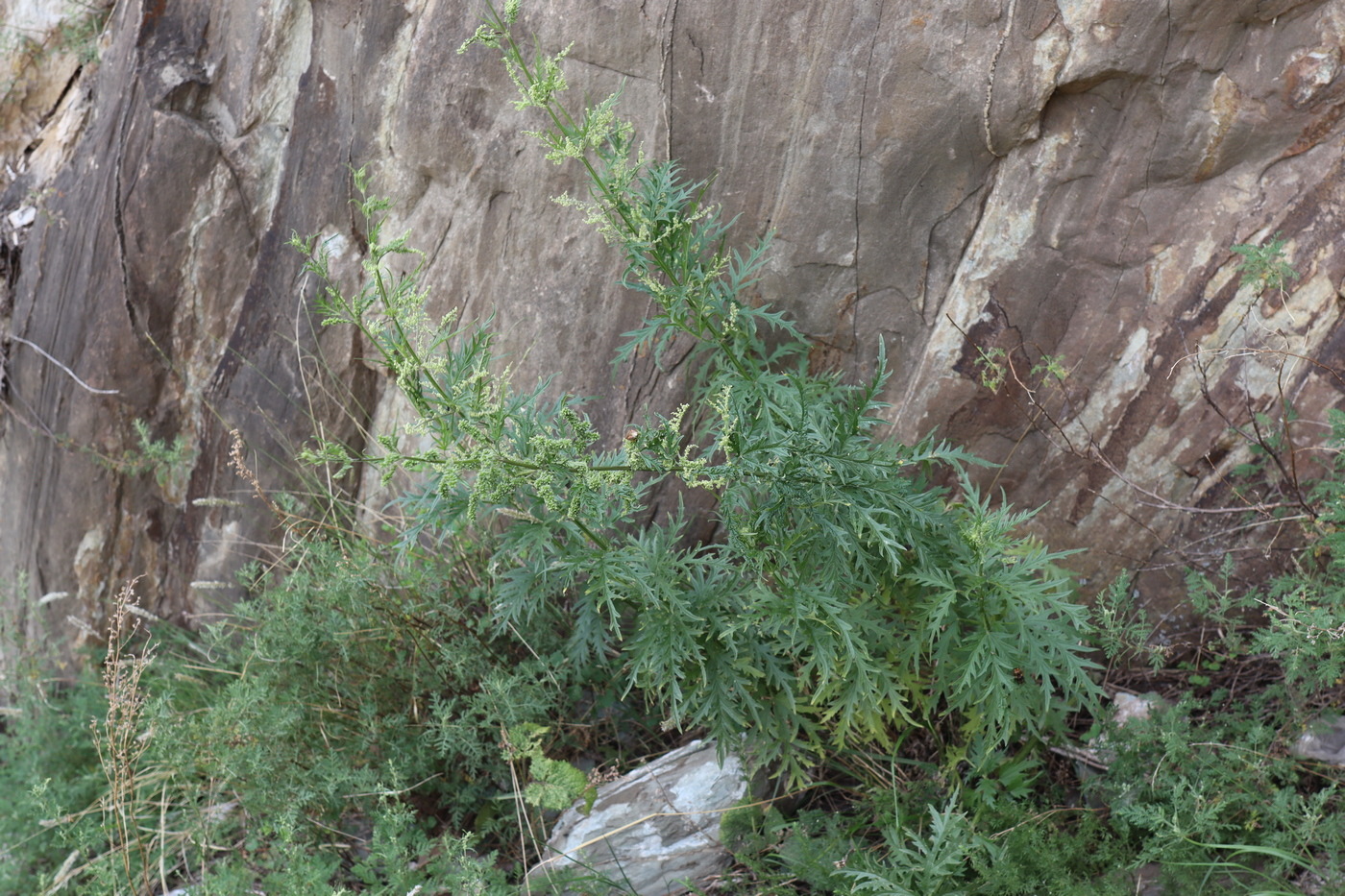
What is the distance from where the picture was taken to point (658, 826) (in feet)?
11.1

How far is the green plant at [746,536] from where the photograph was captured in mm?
2449

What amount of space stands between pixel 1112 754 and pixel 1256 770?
0.44 metres

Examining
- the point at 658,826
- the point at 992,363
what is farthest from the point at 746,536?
the point at 992,363

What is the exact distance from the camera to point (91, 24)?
5355 millimetres

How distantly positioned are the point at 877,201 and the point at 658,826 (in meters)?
2.53

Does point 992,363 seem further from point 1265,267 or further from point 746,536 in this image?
point 746,536

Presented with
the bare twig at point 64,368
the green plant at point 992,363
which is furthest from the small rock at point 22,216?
the green plant at point 992,363

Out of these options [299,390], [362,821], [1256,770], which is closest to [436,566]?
[362,821]

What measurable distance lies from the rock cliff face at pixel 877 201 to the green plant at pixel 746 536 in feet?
2.28

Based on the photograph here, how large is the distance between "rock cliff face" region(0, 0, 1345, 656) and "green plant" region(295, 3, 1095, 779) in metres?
0.70

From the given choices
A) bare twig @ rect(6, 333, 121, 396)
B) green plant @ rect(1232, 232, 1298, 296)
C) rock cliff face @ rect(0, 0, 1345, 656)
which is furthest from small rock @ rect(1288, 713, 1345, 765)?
bare twig @ rect(6, 333, 121, 396)

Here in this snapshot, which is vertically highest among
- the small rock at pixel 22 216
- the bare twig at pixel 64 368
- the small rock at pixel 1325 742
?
the small rock at pixel 22 216

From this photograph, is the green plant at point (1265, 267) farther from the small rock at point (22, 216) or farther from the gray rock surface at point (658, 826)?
the small rock at point (22, 216)

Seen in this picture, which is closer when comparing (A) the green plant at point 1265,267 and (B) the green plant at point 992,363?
(A) the green plant at point 1265,267
